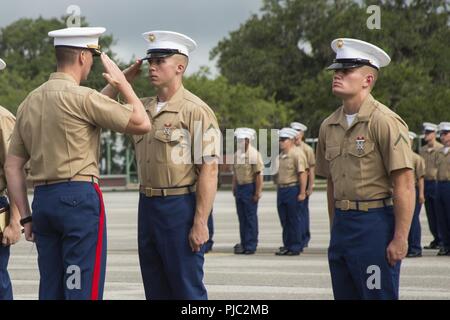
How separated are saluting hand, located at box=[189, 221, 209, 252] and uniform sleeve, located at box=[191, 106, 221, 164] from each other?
45 cm

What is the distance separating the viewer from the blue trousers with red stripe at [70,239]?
7.00 metres

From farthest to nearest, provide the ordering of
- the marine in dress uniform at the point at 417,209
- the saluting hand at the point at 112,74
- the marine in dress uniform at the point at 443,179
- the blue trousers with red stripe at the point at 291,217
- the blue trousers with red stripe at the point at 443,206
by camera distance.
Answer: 1. the marine in dress uniform at the point at 443,179
2. the blue trousers with red stripe at the point at 443,206
3. the blue trousers with red stripe at the point at 291,217
4. the marine in dress uniform at the point at 417,209
5. the saluting hand at the point at 112,74

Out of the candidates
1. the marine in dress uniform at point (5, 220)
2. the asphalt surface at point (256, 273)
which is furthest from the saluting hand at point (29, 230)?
the asphalt surface at point (256, 273)

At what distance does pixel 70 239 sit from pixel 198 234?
3.79 feet

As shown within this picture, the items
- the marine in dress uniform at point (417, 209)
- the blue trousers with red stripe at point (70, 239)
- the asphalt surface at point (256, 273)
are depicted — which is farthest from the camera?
the marine in dress uniform at point (417, 209)

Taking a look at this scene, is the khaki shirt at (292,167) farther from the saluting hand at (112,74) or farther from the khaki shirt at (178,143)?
the saluting hand at (112,74)

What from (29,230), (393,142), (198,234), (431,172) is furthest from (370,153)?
(431,172)

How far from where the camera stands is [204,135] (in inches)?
313

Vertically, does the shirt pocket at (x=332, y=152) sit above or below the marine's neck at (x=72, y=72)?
below

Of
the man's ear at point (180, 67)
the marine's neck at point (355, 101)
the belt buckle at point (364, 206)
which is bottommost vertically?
the belt buckle at point (364, 206)

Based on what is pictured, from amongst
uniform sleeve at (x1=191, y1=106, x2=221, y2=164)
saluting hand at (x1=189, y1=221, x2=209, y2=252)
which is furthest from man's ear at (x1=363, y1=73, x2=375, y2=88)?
saluting hand at (x1=189, y1=221, x2=209, y2=252)

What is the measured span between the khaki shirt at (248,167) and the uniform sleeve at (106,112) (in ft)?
38.7

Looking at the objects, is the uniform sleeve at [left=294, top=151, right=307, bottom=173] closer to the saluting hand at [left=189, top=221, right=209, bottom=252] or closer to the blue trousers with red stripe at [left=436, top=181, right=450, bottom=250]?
the blue trousers with red stripe at [left=436, top=181, right=450, bottom=250]

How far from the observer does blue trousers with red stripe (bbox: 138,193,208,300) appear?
7.95m
